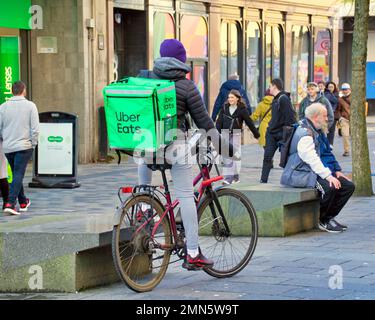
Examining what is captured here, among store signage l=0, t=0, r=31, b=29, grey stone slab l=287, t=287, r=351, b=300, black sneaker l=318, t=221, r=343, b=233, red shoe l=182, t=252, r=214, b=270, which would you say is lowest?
black sneaker l=318, t=221, r=343, b=233

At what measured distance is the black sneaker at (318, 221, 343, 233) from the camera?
1079 centimetres

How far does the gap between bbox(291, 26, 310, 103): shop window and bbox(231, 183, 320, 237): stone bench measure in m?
20.3

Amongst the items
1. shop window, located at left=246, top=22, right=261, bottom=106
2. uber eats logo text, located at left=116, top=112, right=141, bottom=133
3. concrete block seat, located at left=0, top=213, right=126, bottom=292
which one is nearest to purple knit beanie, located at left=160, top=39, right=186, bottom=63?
uber eats logo text, located at left=116, top=112, right=141, bottom=133

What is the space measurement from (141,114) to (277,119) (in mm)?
8384

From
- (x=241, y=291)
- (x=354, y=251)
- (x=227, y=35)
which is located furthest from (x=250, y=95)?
(x=241, y=291)

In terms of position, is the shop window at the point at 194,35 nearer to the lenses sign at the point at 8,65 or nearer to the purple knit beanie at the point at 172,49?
the lenses sign at the point at 8,65

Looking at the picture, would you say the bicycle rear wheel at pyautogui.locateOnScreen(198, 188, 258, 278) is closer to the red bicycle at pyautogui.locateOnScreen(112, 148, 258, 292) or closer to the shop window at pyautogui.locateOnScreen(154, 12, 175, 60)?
the red bicycle at pyautogui.locateOnScreen(112, 148, 258, 292)

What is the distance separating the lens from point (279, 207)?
1045 centimetres

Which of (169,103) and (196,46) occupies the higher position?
(196,46)

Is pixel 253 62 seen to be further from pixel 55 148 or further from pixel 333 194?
pixel 333 194

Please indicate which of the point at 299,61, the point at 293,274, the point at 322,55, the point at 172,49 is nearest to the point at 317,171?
the point at 293,274
